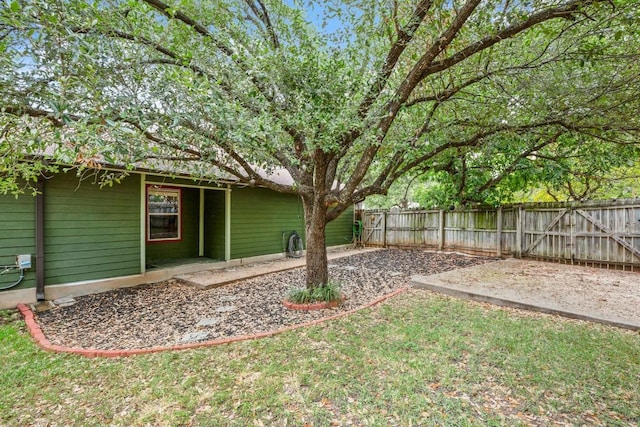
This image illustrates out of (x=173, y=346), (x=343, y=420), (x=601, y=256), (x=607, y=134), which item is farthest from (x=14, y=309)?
(x=601, y=256)

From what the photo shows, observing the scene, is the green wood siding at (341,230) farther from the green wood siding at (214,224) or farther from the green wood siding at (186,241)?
the green wood siding at (186,241)

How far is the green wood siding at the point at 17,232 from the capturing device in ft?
15.1

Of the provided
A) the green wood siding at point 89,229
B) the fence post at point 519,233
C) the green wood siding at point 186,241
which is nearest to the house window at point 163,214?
the green wood siding at point 186,241

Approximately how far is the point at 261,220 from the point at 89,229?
3958 millimetres

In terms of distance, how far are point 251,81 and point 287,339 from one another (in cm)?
326

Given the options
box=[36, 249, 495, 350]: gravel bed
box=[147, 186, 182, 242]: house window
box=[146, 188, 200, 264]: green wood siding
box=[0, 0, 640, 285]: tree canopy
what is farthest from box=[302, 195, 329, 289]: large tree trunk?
box=[146, 188, 200, 264]: green wood siding

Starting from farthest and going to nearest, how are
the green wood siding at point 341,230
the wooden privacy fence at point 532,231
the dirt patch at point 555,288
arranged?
the green wood siding at point 341,230 < the wooden privacy fence at point 532,231 < the dirt patch at point 555,288

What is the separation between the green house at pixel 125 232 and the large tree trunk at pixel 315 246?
2.79 metres

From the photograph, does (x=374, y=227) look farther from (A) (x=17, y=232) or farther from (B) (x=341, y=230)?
(A) (x=17, y=232)

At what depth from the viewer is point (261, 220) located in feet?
28.0

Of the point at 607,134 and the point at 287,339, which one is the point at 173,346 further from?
the point at 607,134

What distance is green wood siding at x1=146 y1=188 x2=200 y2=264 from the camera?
7631 millimetres

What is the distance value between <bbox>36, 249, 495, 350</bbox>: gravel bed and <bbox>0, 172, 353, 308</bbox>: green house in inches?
21.7

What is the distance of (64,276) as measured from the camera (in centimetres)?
515
